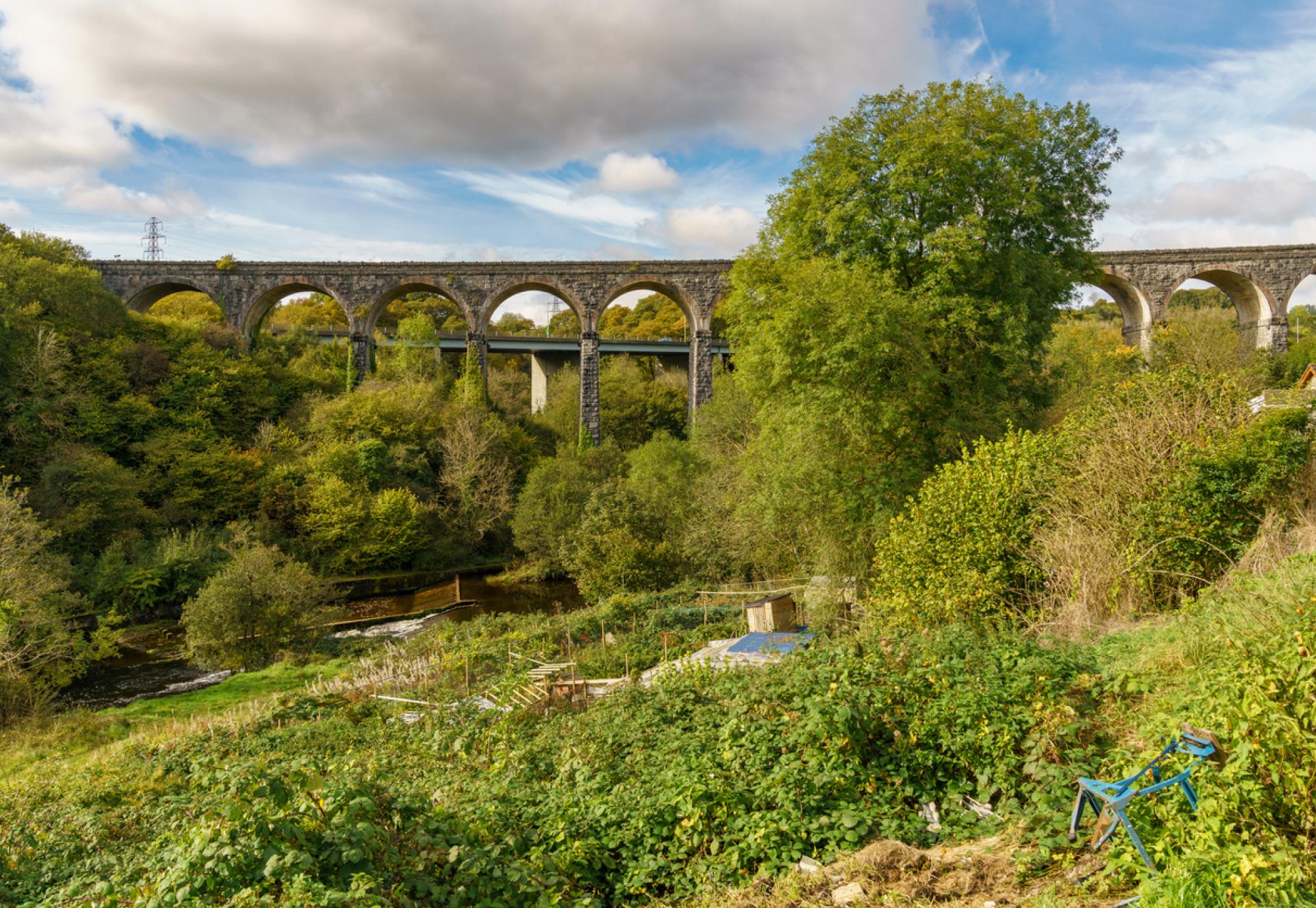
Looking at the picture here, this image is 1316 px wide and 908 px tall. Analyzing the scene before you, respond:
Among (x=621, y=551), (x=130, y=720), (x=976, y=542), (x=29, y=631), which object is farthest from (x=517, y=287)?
(x=976, y=542)

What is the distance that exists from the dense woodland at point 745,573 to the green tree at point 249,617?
9cm

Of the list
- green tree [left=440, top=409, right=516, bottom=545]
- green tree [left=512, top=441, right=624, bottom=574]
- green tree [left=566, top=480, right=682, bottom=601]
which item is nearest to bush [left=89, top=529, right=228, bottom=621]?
green tree [left=440, top=409, right=516, bottom=545]

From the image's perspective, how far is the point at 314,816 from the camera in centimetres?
331

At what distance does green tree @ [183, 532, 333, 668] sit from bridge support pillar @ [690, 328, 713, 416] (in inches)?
585

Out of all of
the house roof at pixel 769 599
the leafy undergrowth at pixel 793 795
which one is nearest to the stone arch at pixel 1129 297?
the house roof at pixel 769 599

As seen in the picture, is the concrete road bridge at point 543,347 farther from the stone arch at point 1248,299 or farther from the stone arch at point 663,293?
the stone arch at point 1248,299

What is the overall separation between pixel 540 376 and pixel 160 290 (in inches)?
618

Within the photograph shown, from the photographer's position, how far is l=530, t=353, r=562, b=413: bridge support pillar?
1390 inches

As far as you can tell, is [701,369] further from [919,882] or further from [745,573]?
[919,882]

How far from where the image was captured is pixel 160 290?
28.5m

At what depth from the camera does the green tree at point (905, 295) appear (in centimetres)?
1090

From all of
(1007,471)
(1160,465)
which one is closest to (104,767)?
(1007,471)

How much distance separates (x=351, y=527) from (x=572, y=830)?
64.0ft

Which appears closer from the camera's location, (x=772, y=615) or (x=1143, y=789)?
(x=1143, y=789)
